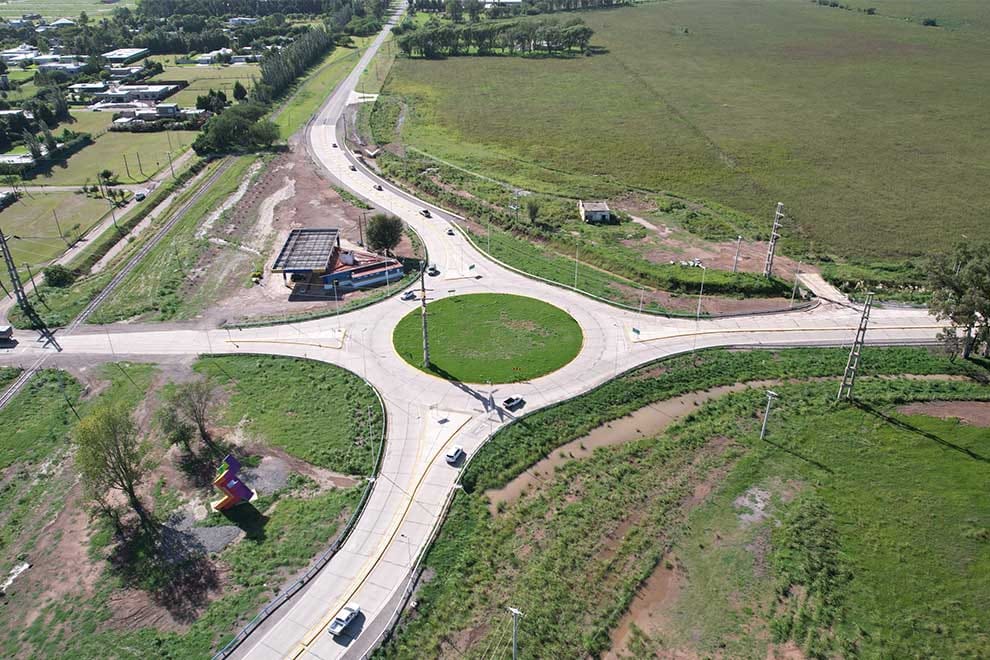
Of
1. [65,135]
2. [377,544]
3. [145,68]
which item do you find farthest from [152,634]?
[145,68]

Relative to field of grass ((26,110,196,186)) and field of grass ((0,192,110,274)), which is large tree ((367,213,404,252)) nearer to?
field of grass ((0,192,110,274))

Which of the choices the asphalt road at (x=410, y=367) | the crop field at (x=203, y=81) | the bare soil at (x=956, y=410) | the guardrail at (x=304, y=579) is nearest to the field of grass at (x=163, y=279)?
the asphalt road at (x=410, y=367)

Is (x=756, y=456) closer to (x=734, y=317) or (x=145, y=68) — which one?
(x=734, y=317)

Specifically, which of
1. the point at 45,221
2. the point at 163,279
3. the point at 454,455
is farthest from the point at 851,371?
the point at 45,221

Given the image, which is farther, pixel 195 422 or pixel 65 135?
pixel 65 135

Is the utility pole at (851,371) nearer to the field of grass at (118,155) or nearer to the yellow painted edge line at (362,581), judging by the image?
the yellow painted edge line at (362,581)

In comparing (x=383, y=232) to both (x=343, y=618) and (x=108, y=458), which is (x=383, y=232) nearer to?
(x=108, y=458)
